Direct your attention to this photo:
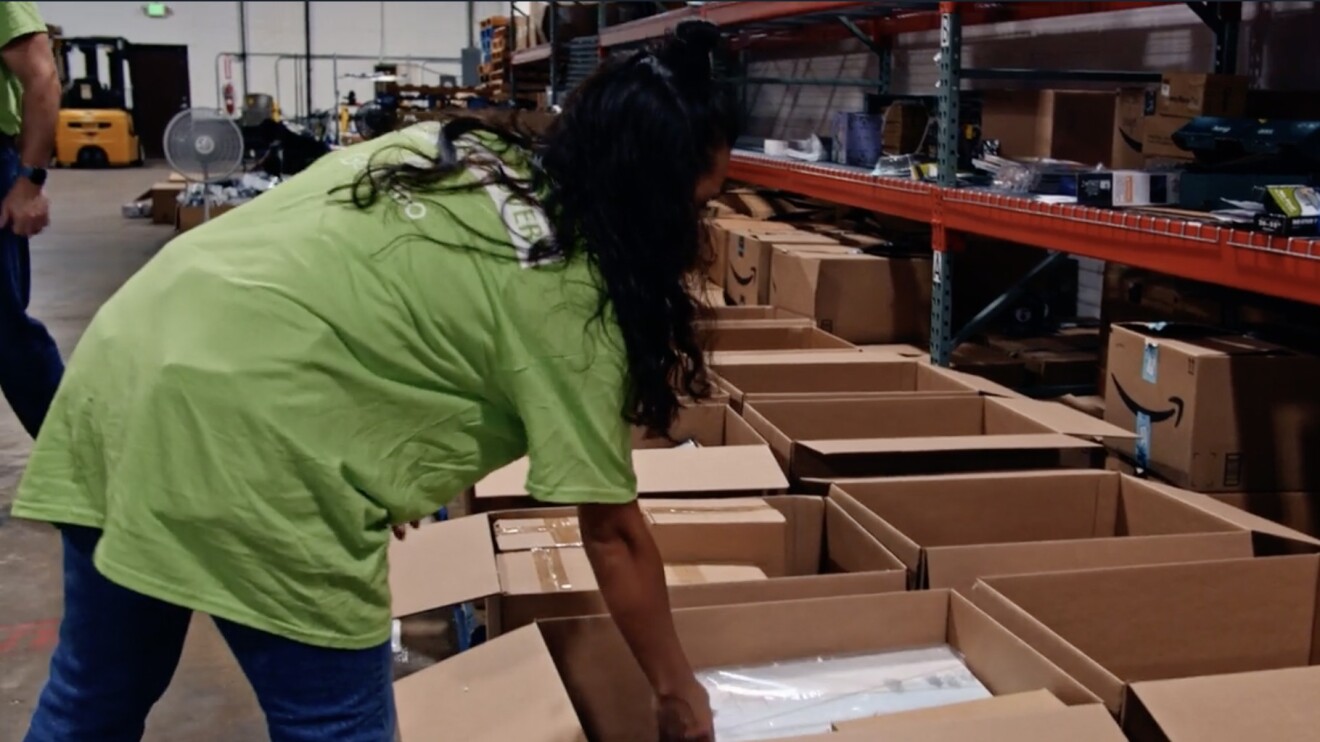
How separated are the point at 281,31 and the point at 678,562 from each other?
17.6 m

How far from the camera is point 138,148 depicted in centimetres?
1698

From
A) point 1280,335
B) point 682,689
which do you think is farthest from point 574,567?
point 1280,335

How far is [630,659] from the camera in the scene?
5.26ft

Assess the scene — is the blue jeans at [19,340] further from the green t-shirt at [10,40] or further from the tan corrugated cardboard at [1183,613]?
the tan corrugated cardboard at [1183,613]

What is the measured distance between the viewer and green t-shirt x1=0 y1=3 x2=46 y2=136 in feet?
9.16

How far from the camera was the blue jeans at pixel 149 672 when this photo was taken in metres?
1.07

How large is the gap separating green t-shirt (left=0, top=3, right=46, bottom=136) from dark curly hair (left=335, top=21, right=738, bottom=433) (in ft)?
7.10

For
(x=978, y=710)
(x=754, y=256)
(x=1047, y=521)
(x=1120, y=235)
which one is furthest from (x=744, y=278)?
(x=978, y=710)

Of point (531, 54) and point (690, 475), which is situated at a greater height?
point (531, 54)

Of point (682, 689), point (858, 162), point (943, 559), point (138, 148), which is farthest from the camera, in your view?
point (138, 148)

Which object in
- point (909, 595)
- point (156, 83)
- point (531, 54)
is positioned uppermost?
point (156, 83)

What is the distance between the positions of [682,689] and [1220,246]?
1470 mm

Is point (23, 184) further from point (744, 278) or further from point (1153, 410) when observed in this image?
point (1153, 410)

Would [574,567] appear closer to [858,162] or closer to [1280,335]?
[1280,335]
